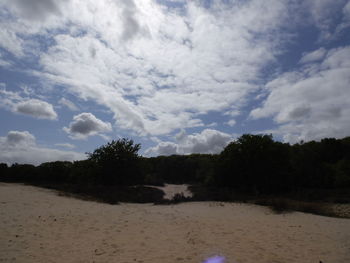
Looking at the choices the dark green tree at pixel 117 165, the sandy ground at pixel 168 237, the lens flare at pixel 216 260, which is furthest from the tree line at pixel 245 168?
the lens flare at pixel 216 260

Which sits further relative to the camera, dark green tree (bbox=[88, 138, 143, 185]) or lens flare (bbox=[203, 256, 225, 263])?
dark green tree (bbox=[88, 138, 143, 185])

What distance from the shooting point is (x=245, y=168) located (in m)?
25.8

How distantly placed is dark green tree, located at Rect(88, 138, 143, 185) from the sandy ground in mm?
17697

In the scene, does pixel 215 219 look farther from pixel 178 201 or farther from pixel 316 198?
pixel 316 198

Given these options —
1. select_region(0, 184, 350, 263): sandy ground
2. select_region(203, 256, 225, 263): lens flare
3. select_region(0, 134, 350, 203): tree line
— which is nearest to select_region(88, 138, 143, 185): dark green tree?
select_region(0, 134, 350, 203): tree line

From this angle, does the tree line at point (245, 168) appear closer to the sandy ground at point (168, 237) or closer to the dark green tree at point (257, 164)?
the dark green tree at point (257, 164)

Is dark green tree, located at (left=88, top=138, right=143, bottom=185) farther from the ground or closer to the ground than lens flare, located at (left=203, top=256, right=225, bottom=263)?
farther from the ground

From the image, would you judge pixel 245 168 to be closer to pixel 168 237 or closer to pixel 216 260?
pixel 168 237

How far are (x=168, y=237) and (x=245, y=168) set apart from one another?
1857 centimetres

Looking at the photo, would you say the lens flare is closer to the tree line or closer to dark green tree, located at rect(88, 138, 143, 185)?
the tree line

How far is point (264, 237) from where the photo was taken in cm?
887

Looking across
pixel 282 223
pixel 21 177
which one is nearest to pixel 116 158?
pixel 21 177

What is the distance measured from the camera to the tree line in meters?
25.7

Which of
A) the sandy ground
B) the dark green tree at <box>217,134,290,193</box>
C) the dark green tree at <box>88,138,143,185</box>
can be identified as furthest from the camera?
the dark green tree at <box>88,138,143,185</box>
